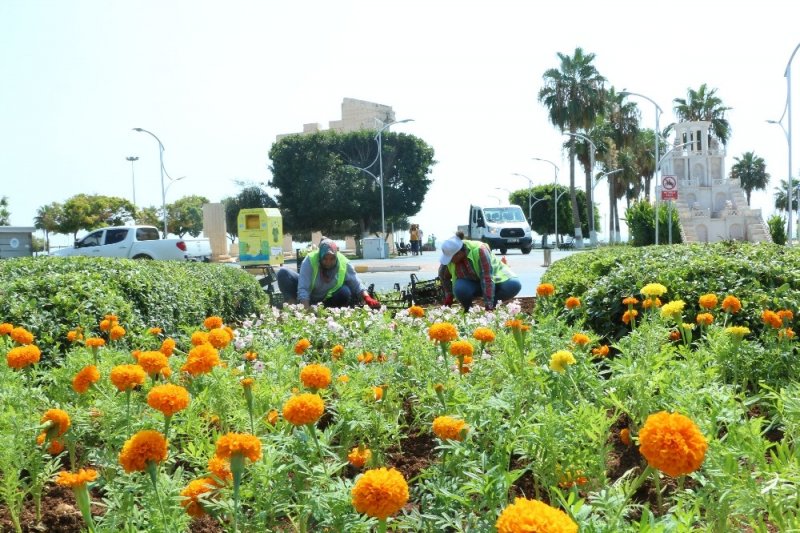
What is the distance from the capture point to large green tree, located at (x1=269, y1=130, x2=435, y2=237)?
50062mm

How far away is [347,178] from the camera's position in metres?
50.1

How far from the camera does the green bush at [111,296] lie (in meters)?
5.46

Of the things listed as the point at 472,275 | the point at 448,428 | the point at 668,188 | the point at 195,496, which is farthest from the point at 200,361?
the point at 668,188

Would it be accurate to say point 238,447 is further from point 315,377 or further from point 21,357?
point 21,357

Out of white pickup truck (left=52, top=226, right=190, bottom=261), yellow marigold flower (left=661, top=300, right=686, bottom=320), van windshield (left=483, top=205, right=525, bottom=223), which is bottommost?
yellow marigold flower (left=661, top=300, right=686, bottom=320)

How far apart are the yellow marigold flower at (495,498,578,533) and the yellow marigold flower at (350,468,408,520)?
0.32m

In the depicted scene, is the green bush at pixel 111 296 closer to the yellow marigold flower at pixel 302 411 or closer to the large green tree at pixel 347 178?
the yellow marigold flower at pixel 302 411

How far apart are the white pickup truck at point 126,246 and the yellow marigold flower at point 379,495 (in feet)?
92.1

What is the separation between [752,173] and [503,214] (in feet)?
227

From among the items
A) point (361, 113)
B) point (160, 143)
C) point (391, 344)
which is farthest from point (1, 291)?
point (361, 113)

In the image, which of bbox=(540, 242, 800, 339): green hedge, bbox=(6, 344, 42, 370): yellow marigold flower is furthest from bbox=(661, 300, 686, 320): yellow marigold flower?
bbox=(6, 344, 42, 370): yellow marigold flower

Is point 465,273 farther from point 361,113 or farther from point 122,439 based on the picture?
point 361,113

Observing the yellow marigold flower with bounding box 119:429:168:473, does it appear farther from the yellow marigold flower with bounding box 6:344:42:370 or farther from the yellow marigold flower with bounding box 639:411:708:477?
the yellow marigold flower with bounding box 6:344:42:370

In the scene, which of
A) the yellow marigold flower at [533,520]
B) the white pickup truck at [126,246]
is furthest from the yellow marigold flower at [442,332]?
the white pickup truck at [126,246]
